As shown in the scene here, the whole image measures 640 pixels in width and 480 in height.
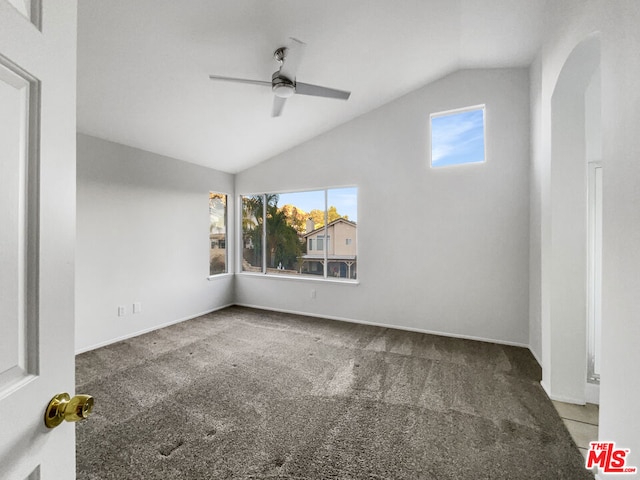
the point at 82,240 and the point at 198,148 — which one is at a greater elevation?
the point at 198,148

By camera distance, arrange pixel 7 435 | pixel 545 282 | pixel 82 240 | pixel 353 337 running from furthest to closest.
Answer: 1. pixel 353 337
2. pixel 82 240
3. pixel 545 282
4. pixel 7 435

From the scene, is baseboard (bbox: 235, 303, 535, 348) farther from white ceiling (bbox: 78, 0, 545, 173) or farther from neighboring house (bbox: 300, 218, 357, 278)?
white ceiling (bbox: 78, 0, 545, 173)

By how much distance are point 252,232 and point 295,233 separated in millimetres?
951

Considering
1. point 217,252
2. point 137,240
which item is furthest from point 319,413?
point 217,252

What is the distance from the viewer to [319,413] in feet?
7.02

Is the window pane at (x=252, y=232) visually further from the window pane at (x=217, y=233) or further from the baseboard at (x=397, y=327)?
the baseboard at (x=397, y=327)

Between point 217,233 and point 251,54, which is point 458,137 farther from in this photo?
point 217,233

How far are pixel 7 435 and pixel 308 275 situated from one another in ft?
14.0


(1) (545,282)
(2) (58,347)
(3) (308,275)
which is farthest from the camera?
(3) (308,275)

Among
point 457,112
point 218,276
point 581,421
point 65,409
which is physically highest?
point 457,112

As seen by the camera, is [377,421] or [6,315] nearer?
[6,315]

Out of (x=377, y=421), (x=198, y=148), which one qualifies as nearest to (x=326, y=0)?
(x=198, y=148)

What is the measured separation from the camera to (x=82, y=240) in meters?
3.22

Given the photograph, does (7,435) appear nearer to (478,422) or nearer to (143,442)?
(143,442)
